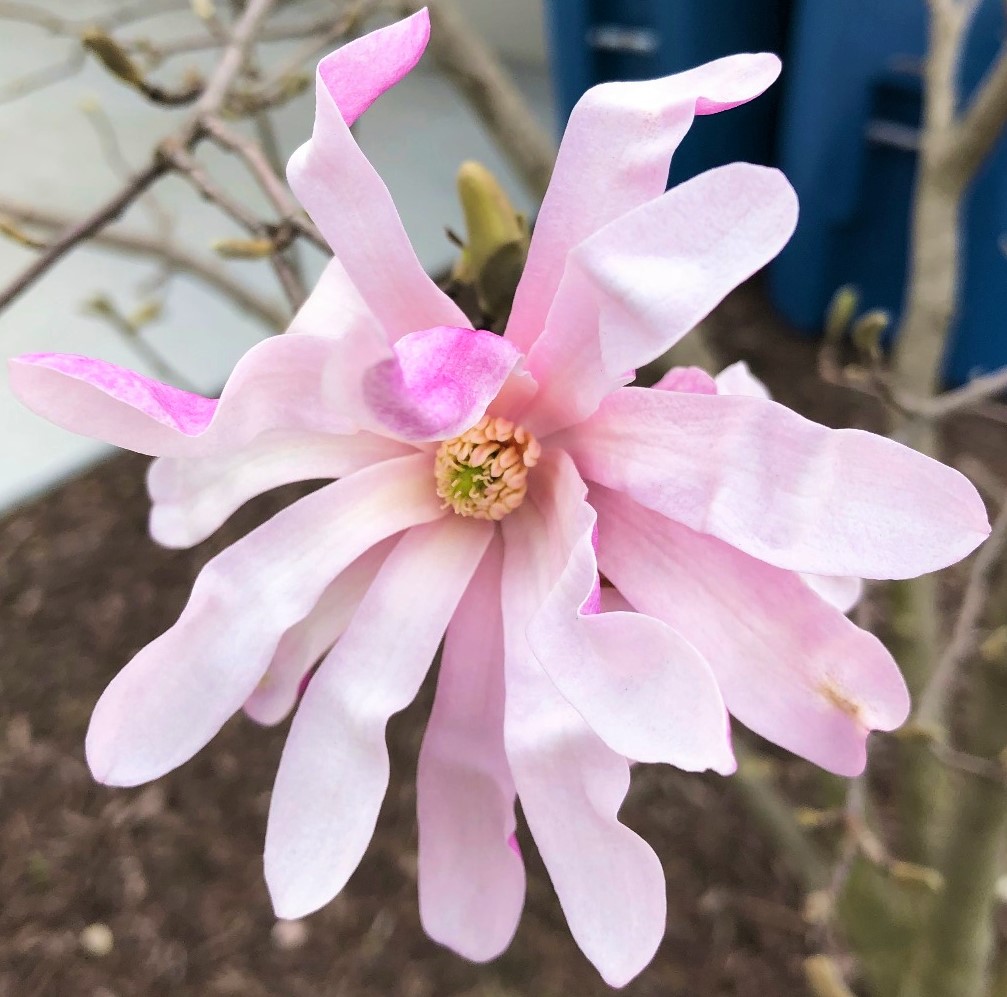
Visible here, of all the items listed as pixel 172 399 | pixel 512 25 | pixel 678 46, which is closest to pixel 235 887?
pixel 172 399

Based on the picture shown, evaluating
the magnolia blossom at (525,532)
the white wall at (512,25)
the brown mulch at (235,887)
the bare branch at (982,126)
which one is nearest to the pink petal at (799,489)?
the magnolia blossom at (525,532)

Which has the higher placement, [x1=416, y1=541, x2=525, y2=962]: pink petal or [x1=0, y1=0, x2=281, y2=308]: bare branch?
[x1=0, y1=0, x2=281, y2=308]: bare branch

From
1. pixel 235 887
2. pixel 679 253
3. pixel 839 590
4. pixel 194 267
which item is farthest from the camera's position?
pixel 235 887

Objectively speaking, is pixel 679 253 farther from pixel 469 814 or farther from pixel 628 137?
pixel 469 814

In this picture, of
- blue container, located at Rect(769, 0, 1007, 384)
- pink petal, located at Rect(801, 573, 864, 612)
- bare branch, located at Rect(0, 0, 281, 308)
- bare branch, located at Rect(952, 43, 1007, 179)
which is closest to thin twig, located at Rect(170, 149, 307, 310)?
bare branch, located at Rect(0, 0, 281, 308)

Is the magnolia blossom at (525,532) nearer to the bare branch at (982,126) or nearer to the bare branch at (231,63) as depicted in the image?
the bare branch at (231,63)

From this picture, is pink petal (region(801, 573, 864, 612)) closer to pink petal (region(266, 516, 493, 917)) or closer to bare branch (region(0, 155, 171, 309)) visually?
pink petal (region(266, 516, 493, 917))
